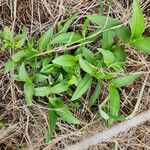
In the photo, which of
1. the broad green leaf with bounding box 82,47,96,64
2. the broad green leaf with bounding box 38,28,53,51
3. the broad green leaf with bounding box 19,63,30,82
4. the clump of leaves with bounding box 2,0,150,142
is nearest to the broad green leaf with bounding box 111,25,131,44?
the clump of leaves with bounding box 2,0,150,142

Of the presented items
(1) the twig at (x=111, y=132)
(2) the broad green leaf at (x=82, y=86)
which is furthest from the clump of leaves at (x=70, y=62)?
(1) the twig at (x=111, y=132)

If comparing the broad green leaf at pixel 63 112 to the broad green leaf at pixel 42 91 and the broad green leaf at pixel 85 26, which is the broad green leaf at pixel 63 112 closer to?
the broad green leaf at pixel 42 91

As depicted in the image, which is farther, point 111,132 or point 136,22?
point 111,132

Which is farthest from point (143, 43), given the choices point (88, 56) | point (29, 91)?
point (29, 91)

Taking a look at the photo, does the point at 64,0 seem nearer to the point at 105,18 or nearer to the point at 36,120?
the point at 105,18

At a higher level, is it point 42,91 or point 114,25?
point 114,25

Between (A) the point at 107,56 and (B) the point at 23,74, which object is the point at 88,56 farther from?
(B) the point at 23,74

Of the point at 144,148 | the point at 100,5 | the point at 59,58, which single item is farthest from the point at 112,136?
the point at 100,5
